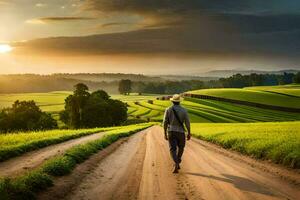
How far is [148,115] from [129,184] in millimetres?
121708

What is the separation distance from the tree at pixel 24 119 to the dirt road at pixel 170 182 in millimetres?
78007

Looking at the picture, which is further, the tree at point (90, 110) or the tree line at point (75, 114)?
the tree at point (90, 110)

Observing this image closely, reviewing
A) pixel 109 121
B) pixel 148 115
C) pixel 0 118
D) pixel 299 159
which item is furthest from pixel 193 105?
pixel 299 159

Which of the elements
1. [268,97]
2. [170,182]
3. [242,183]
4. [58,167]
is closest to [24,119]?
[58,167]

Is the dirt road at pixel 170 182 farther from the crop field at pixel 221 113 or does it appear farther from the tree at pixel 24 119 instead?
the crop field at pixel 221 113

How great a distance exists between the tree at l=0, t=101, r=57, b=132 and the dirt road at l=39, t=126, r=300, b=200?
7801 cm

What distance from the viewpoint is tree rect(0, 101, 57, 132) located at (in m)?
96.4

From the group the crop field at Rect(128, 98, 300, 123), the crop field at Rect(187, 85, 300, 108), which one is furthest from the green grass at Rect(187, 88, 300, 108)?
the crop field at Rect(128, 98, 300, 123)

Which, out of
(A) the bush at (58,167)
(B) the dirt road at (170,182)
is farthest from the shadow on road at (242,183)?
(A) the bush at (58,167)

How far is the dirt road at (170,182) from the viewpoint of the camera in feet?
44.4

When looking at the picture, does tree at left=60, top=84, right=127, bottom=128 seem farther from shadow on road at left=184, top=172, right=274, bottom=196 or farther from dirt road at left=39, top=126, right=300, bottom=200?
shadow on road at left=184, top=172, right=274, bottom=196

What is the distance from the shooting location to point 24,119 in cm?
9881

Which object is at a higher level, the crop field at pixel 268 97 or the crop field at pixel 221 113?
the crop field at pixel 268 97

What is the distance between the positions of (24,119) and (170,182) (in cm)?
8734
